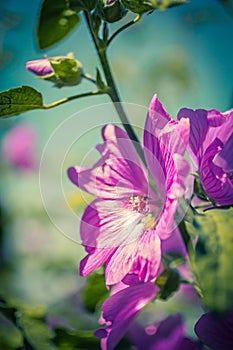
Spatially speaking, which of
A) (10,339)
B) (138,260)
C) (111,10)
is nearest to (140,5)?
(111,10)

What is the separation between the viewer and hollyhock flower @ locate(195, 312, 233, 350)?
55 cm

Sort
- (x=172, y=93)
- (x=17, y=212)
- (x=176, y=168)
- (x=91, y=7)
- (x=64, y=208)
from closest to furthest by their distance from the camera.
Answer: (x=176, y=168) → (x=91, y=7) → (x=64, y=208) → (x=172, y=93) → (x=17, y=212)

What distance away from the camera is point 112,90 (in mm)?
571

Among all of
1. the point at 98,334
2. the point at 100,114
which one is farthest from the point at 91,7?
the point at 98,334

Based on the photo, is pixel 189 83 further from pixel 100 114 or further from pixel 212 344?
pixel 212 344

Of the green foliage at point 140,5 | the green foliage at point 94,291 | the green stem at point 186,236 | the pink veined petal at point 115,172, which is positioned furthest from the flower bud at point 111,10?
the green foliage at point 94,291

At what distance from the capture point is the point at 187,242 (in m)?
0.55

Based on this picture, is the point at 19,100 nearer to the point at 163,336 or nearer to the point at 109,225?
the point at 109,225

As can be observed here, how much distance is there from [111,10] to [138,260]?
25 centimetres

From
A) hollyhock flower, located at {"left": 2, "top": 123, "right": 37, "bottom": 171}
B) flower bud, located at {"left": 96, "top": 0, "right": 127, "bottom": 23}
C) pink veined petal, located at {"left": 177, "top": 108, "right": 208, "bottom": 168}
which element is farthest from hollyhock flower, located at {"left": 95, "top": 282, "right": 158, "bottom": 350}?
hollyhock flower, located at {"left": 2, "top": 123, "right": 37, "bottom": 171}

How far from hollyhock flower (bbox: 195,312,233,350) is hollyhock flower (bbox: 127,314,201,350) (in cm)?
7

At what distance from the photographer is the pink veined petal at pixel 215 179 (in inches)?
20.9

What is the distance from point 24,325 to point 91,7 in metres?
0.37

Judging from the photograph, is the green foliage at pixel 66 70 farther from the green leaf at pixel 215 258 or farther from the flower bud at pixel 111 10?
the green leaf at pixel 215 258
